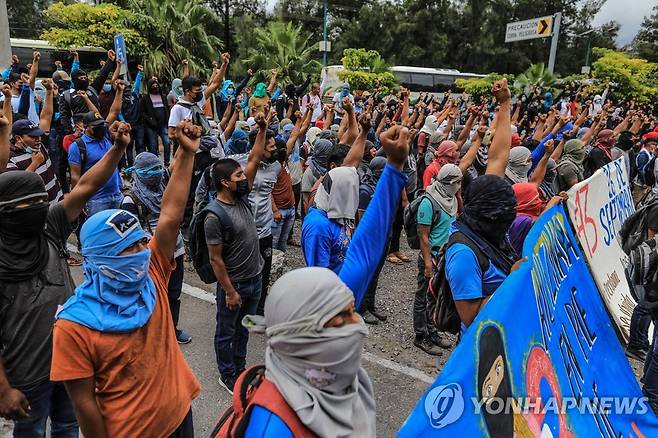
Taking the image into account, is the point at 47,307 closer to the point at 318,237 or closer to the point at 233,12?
the point at 318,237

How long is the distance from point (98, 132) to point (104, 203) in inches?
33.3

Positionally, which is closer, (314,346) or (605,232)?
(314,346)

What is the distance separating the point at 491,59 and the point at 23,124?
41321 millimetres

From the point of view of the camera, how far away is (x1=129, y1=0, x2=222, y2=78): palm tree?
15.0 metres

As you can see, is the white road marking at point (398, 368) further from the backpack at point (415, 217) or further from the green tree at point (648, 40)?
the green tree at point (648, 40)

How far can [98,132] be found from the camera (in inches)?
206

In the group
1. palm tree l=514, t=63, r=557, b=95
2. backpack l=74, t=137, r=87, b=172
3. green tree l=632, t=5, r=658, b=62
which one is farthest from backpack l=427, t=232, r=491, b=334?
green tree l=632, t=5, r=658, b=62

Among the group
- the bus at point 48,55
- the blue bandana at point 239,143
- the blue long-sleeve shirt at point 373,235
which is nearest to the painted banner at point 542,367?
the blue long-sleeve shirt at point 373,235

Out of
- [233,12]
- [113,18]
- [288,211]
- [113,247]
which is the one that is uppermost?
[233,12]

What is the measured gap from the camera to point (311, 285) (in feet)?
4.87

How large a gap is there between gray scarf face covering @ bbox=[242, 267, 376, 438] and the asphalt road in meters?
2.21

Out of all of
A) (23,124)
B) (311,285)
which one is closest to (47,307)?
(311,285)

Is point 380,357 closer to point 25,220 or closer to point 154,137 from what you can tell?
point 25,220

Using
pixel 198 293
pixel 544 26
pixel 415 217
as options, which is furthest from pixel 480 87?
pixel 198 293
